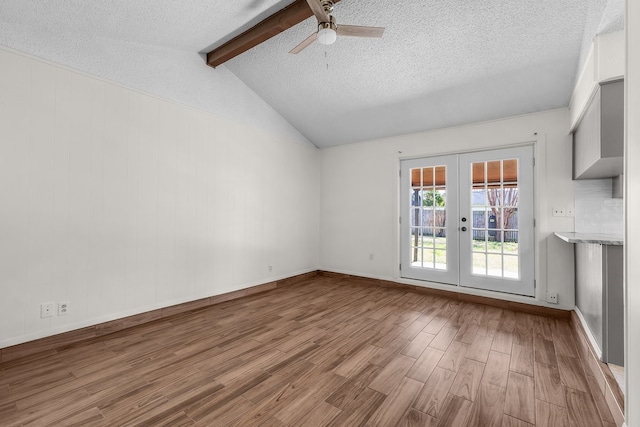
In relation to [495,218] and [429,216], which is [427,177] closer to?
[429,216]

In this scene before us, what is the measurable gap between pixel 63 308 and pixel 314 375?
2.33 metres

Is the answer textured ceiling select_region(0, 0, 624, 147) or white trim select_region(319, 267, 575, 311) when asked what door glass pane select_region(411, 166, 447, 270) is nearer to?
white trim select_region(319, 267, 575, 311)

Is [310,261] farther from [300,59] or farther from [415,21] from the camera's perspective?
[415,21]

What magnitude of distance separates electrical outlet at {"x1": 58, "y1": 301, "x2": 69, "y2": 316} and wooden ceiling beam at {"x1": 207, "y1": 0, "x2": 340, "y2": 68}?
3.02 m

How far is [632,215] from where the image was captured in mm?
1257

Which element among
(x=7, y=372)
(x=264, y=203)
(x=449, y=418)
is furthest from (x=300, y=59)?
(x=7, y=372)

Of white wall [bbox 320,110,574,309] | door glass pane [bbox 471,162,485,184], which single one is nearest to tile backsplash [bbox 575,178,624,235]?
white wall [bbox 320,110,574,309]

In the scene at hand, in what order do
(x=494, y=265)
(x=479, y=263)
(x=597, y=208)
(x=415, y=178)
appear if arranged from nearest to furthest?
(x=597, y=208), (x=494, y=265), (x=479, y=263), (x=415, y=178)

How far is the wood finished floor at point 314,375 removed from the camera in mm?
1663

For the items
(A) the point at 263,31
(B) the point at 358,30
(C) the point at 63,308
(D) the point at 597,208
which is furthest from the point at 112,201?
(D) the point at 597,208

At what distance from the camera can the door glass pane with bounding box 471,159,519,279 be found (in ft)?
12.3

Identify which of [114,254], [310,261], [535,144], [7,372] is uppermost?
[535,144]

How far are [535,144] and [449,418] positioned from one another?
3.44 meters

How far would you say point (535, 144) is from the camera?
11.8 ft
